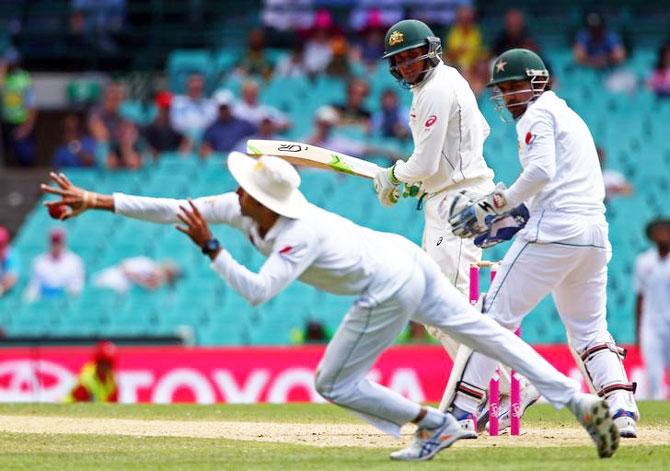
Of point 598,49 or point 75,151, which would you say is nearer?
point 75,151

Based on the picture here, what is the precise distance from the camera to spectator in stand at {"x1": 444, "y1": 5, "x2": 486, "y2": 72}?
18.7 meters

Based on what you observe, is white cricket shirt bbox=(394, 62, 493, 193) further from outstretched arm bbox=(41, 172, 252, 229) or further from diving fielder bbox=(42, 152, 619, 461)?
outstretched arm bbox=(41, 172, 252, 229)

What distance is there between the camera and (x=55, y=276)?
16500 mm

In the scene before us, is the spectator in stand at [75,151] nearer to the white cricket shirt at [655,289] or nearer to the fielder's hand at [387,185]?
the white cricket shirt at [655,289]

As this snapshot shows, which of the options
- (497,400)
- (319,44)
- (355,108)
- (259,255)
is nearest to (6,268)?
(259,255)

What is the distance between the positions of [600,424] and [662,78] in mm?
11924

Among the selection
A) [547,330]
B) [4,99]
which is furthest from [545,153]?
[4,99]

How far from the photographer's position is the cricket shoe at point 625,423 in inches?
339

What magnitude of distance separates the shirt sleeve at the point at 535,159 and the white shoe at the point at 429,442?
1319 millimetres

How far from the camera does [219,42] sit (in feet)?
67.8

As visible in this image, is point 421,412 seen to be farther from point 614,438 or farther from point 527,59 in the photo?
point 527,59

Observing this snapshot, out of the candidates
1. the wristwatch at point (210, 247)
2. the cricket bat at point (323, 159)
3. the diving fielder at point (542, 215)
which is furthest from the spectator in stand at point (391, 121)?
the wristwatch at point (210, 247)

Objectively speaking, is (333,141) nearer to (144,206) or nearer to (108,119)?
(108,119)

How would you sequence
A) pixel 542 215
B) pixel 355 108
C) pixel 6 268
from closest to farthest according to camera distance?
pixel 542 215 → pixel 6 268 → pixel 355 108
